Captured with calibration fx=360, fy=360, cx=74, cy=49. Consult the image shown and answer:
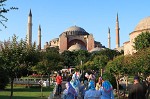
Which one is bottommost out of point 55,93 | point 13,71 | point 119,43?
point 55,93

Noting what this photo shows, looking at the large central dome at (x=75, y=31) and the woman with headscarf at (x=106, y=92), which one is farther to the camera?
the large central dome at (x=75, y=31)

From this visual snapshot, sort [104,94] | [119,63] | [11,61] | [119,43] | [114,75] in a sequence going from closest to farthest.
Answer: [104,94] < [11,61] < [119,63] < [114,75] < [119,43]

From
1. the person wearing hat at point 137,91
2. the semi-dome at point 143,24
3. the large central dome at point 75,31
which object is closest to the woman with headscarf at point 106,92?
the person wearing hat at point 137,91

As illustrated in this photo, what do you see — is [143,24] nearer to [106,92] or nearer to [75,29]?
[75,29]

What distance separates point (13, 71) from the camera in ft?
54.7

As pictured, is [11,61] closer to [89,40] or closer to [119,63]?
[119,63]

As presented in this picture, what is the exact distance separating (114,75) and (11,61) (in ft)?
35.3

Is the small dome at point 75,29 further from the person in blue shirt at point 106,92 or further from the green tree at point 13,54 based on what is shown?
the person in blue shirt at point 106,92

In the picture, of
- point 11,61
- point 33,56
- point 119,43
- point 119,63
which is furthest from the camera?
point 119,43

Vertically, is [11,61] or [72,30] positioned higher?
[72,30]

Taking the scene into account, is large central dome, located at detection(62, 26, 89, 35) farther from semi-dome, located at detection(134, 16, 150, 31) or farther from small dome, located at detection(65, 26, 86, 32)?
semi-dome, located at detection(134, 16, 150, 31)

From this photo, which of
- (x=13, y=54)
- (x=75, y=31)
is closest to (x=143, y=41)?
(x=13, y=54)

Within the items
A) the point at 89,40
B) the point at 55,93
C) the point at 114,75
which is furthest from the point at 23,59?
the point at 89,40

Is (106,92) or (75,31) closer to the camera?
(106,92)
